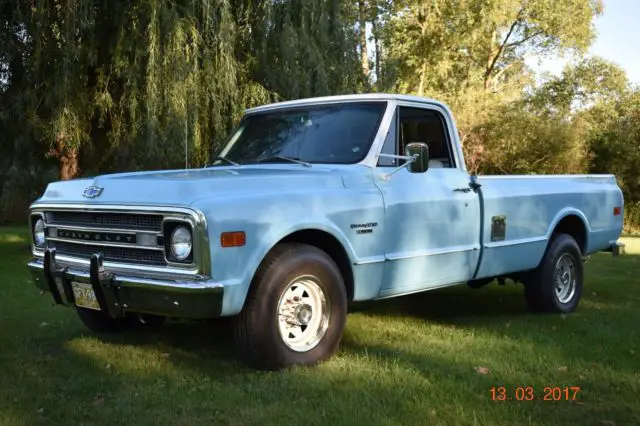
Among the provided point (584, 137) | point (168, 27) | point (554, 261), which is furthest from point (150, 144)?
point (584, 137)

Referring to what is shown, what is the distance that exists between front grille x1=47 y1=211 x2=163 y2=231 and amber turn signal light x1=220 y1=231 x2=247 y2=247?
43 cm

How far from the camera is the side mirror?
17.8 feet

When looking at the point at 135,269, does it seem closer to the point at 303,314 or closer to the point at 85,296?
the point at 85,296

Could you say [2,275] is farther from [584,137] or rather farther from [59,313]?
[584,137]

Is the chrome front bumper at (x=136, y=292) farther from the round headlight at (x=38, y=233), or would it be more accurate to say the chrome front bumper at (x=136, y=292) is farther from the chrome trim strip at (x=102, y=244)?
the round headlight at (x=38, y=233)

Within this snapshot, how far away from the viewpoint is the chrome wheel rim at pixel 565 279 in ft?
23.8

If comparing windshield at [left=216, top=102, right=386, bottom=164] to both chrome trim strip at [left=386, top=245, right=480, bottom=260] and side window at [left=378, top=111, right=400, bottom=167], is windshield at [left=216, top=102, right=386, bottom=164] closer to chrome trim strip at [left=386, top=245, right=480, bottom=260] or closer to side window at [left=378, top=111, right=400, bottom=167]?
side window at [left=378, top=111, right=400, bottom=167]

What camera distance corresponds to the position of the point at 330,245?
16.6 ft

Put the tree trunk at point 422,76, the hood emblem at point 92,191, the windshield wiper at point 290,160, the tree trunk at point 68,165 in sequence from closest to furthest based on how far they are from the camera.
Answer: the hood emblem at point 92,191 → the windshield wiper at point 290,160 → the tree trunk at point 68,165 → the tree trunk at point 422,76

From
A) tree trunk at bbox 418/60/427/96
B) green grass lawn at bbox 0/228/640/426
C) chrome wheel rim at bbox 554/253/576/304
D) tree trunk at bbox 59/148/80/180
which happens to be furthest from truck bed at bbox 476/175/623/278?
tree trunk at bbox 418/60/427/96

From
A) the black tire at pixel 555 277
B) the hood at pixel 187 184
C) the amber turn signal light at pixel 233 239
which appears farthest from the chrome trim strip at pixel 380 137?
the black tire at pixel 555 277

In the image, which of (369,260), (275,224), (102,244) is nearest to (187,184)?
(275,224)

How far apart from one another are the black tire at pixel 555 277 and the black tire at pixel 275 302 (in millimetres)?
2962

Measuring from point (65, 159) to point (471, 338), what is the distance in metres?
9.87
